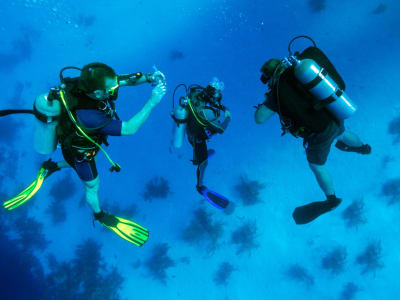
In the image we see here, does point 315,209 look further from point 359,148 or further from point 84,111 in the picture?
point 84,111

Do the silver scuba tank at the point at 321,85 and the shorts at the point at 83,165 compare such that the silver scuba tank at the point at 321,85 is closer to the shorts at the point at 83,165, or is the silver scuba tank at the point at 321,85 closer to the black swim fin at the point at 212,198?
the black swim fin at the point at 212,198

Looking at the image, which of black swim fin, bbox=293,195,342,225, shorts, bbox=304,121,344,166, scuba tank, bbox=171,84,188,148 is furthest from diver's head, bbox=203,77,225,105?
black swim fin, bbox=293,195,342,225

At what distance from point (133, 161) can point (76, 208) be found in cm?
386

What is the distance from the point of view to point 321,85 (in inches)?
156

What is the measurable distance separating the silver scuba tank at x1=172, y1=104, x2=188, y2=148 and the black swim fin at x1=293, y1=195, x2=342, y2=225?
355cm

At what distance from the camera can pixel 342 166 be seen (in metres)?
9.41

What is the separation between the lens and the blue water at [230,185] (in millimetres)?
9633

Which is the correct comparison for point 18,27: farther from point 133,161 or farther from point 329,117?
point 329,117

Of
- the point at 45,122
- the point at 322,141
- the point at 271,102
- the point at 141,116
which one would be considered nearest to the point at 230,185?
the point at 322,141

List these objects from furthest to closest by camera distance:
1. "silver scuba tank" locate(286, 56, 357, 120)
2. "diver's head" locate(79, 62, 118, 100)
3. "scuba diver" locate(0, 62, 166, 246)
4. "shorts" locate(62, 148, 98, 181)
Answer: "shorts" locate(62, 148, 98, 181), "silver scuba tank" locate(286, 56, 357, 120), "scuba diver" locate(0, 62, 166, 246), "diver's head" locate(79, 62, 118, 100)

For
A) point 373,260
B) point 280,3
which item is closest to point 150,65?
point 280,3

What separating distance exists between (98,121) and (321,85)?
3.41m

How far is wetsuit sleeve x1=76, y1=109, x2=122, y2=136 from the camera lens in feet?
11.8

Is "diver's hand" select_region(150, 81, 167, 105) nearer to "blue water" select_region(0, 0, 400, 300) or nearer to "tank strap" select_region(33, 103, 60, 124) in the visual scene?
"tank strap" select_region(33, 103, 60, 124)
